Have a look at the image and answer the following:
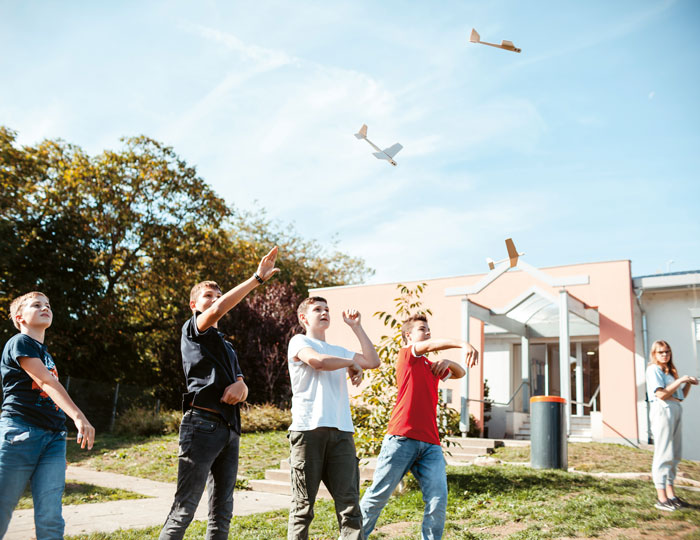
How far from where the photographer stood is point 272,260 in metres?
3.39

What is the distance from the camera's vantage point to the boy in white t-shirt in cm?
331

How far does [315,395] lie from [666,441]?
4021mm

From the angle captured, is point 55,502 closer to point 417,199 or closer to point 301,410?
point 301,410

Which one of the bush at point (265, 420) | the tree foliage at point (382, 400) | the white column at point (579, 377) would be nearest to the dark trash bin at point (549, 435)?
the tree foliage at point (382, 400)

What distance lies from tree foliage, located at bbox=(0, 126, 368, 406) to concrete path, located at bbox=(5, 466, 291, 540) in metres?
9.38

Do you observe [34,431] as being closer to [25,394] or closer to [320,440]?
[25,394]

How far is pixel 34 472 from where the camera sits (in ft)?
10.2

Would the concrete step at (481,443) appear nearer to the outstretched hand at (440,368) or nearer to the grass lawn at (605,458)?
the grass lawn at (605,458)

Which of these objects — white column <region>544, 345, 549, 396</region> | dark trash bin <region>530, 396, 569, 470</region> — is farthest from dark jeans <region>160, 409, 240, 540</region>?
white column <region>544, 345, 549, 396</region>

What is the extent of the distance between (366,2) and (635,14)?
257 centimetres

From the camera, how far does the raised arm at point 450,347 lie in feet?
11.5

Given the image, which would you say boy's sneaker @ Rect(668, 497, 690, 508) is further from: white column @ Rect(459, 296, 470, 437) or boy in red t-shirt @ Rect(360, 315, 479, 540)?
white column @ Rect(459, 296, 470, 437)

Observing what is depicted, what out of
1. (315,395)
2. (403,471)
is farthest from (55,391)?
(403,471)

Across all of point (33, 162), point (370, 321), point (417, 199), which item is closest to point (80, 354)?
point (33, 162)
